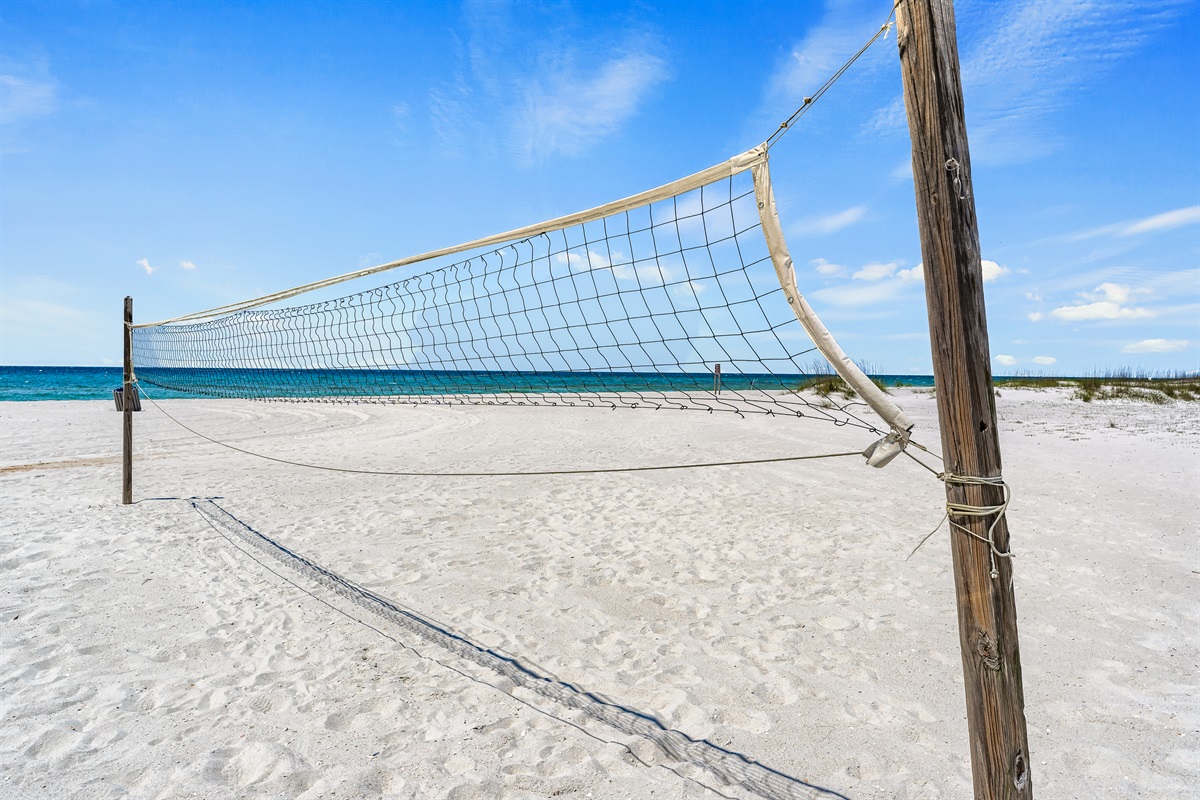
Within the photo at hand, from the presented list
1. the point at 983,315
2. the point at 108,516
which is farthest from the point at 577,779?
the point at 108,516

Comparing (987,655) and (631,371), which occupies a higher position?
(631,371)

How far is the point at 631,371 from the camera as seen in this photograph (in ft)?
12.6

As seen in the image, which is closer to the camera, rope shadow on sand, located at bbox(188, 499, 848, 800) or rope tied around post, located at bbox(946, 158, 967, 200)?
rope tied around post, located at bbox(946, 158, 967, 200)

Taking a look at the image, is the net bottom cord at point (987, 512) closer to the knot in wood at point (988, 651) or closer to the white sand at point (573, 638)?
the knot in wood at point (988, 651)

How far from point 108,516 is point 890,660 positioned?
→ 6.34 m

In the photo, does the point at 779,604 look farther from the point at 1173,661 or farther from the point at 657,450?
the point at 657,450

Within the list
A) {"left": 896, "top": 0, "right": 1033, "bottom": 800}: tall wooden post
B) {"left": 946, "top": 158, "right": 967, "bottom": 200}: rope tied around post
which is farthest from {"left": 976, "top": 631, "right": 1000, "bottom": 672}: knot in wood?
{"left": 946, "top": 158, "right": 967, "bottom": 200}: rope tied around post

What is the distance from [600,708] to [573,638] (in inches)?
27.2

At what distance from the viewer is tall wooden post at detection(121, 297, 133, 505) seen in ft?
20.1

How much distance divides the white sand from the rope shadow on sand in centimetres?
2

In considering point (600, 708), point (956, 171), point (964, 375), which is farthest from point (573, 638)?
point (956, 171)

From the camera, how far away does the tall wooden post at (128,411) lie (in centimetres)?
614

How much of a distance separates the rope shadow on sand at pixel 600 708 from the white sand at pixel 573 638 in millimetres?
16

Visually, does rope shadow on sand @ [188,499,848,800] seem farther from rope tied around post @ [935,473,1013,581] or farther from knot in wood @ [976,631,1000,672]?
rope tied around post @ [935,473,1013,581]
